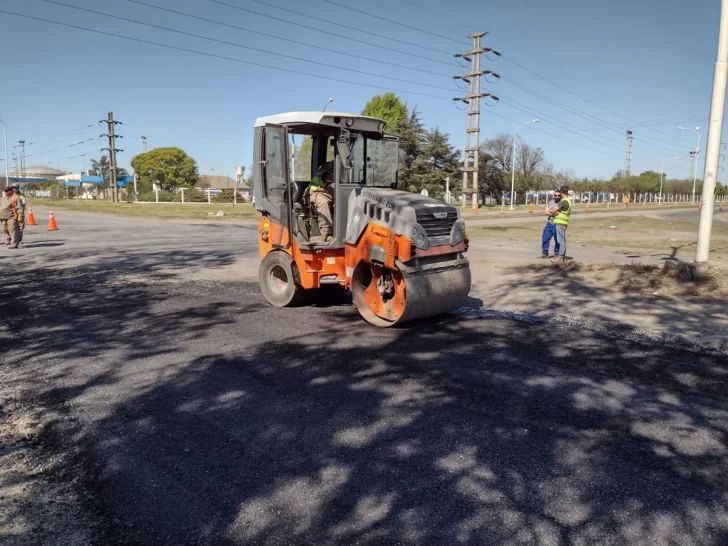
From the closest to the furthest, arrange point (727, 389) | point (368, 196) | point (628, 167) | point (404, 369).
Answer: point (727, 389)
point (404, 369)
point (368, 196)
point (628, 167)

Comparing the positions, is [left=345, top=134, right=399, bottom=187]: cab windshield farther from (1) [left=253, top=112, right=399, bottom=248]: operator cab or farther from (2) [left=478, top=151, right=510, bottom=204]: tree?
(2) [left=478, top=151, right=510, bottom=204]: tree

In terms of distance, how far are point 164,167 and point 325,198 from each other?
88315mm

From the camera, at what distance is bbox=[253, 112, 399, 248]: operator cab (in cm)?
711

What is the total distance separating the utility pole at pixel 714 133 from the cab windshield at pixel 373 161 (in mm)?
5710

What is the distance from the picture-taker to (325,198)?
7.32 m

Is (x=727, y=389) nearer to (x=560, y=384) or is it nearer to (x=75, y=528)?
(x=560, y=384)

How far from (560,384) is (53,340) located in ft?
18.4

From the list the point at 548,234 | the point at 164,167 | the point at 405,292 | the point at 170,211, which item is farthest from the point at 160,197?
the point at 405,292

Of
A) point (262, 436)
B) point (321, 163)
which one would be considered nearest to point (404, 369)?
point (262, 436)

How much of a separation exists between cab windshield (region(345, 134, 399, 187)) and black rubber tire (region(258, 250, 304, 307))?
1.58 meters

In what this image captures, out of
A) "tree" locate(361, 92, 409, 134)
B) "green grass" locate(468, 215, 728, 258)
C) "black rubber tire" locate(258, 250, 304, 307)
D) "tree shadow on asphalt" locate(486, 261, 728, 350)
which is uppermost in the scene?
"tree" locate(361, 92, 409, 134)

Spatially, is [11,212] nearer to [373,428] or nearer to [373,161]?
[373,161]

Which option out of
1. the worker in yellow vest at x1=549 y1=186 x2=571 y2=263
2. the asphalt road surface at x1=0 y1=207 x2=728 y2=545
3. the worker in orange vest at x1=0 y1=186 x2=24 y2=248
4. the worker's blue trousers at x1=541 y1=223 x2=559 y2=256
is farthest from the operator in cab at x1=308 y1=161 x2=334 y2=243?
the worker in orange vest at x1=0 y1=186 x2=24 y2=248

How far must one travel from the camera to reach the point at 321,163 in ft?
26.3
